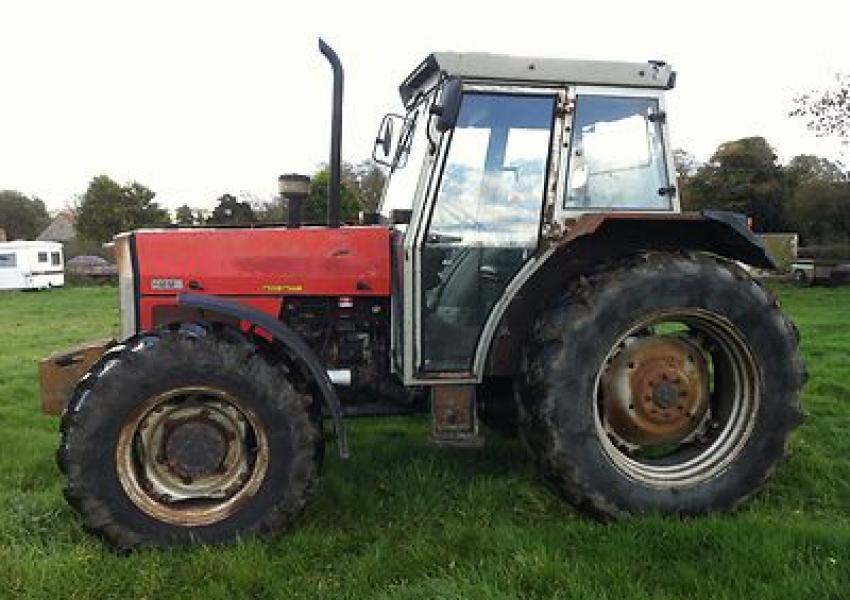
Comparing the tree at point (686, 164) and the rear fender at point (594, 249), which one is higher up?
the tree at point (686, 164)

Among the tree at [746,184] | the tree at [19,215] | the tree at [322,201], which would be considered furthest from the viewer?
the tree at [19,215]

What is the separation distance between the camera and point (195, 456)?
3.92m

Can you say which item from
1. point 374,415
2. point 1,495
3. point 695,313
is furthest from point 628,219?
point 1,495

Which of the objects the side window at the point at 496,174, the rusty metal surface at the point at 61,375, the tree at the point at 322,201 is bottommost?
the rusty metal surface at the point at 61,375

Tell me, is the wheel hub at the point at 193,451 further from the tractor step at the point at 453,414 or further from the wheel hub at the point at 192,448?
the tractor step at the point at 453,414

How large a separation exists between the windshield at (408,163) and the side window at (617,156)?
0.84m

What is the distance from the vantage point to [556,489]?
414 cm

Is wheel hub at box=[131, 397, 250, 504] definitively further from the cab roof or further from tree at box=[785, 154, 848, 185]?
tree at box=[785, 154, 848, 185]

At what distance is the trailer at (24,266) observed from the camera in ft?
101

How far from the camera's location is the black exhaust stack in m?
4.37

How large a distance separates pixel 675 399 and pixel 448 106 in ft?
6.44

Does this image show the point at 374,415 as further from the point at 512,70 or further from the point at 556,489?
the point at 512,70

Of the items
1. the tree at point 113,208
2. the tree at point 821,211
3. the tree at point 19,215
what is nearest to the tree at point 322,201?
the tree at point 821,211

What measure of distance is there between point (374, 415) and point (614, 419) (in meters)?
1.35
